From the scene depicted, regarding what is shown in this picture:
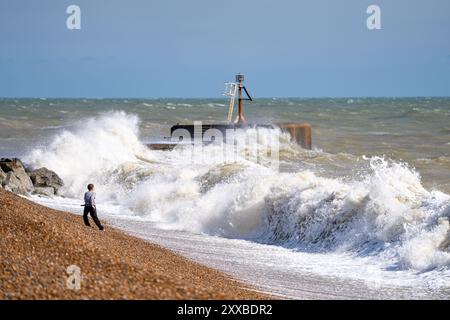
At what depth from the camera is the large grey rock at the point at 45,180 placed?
2018 centimetres

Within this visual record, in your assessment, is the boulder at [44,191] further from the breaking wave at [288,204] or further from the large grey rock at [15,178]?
the breaking wave at [288,204]

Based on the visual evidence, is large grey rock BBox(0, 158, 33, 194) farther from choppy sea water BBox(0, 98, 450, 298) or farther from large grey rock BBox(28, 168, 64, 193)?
choppy sea water BBox(0, 98, 450, 298)

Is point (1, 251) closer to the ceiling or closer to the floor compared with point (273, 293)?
closer to the ceiling

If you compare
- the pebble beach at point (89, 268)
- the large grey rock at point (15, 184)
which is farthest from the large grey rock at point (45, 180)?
the pebble beach at point (89, 268)

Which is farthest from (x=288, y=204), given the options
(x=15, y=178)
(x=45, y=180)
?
(x=45, y=180)

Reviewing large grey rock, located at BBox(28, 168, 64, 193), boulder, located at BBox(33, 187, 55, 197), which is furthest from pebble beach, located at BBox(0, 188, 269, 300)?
large grey rock, located at BBox(28, 168, 64, 193)

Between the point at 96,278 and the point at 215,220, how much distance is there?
839cm

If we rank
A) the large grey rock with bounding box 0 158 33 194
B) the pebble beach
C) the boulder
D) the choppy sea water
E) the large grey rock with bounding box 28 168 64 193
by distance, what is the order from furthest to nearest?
the large grey rock with bounding box 28 168 64 193 → the boulder → the large grey rock with bounding box 0 158 33 194 → the choppy sea water → the pebble beach

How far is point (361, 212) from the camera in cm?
1402

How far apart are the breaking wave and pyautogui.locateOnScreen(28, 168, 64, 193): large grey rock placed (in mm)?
521

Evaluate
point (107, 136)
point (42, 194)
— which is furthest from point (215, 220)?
point (107, 136)

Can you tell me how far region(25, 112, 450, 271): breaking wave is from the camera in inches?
495

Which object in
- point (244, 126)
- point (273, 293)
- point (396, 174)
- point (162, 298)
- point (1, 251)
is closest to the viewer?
point (162, 298)

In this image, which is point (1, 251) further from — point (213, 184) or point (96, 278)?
point (213, 184)
